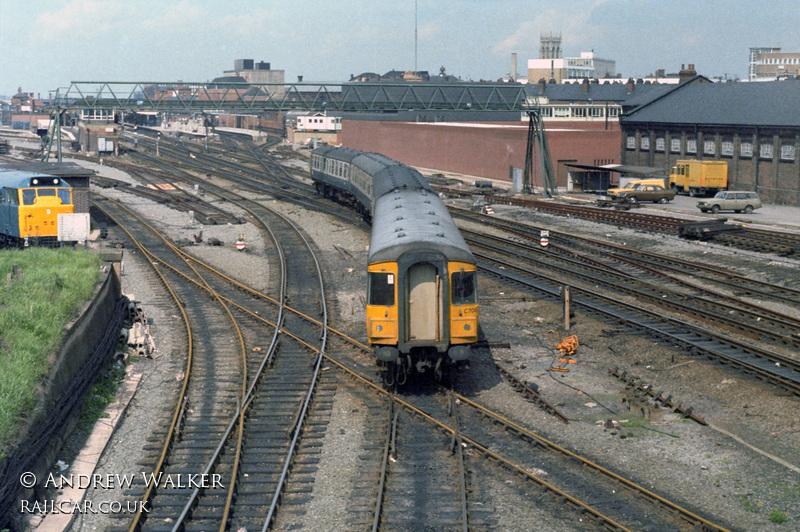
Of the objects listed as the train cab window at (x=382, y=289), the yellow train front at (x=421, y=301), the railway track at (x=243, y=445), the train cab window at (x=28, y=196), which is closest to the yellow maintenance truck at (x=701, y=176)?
the railway track at (x=243, y=445)

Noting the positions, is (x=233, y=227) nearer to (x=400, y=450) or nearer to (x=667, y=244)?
(x=667, y=244)

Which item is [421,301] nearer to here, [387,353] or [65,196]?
[387,353]

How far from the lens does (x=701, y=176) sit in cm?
5172

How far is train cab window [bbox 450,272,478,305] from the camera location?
1623 centimetres

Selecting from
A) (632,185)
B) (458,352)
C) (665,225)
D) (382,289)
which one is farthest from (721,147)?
(382,289)

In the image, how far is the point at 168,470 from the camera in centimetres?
1311

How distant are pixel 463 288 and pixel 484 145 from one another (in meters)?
51.0

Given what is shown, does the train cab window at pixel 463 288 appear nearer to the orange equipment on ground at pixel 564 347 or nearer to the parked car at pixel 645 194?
the orange equipment on ground at pixel 564 347

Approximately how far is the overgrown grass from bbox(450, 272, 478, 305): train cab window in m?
7.44

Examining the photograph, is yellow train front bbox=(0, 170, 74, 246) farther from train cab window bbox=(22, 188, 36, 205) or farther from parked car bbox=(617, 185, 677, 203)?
parked car bbox=(617, 185, 677, 203)

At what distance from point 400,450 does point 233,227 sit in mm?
27005

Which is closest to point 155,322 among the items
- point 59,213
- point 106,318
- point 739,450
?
point 106,318

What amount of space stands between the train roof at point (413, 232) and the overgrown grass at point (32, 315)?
6.27 metres

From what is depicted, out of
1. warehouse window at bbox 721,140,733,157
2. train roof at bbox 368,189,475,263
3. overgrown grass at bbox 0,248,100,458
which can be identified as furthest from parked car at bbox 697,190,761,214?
overgrown grass at bbox 0,248,100,458
